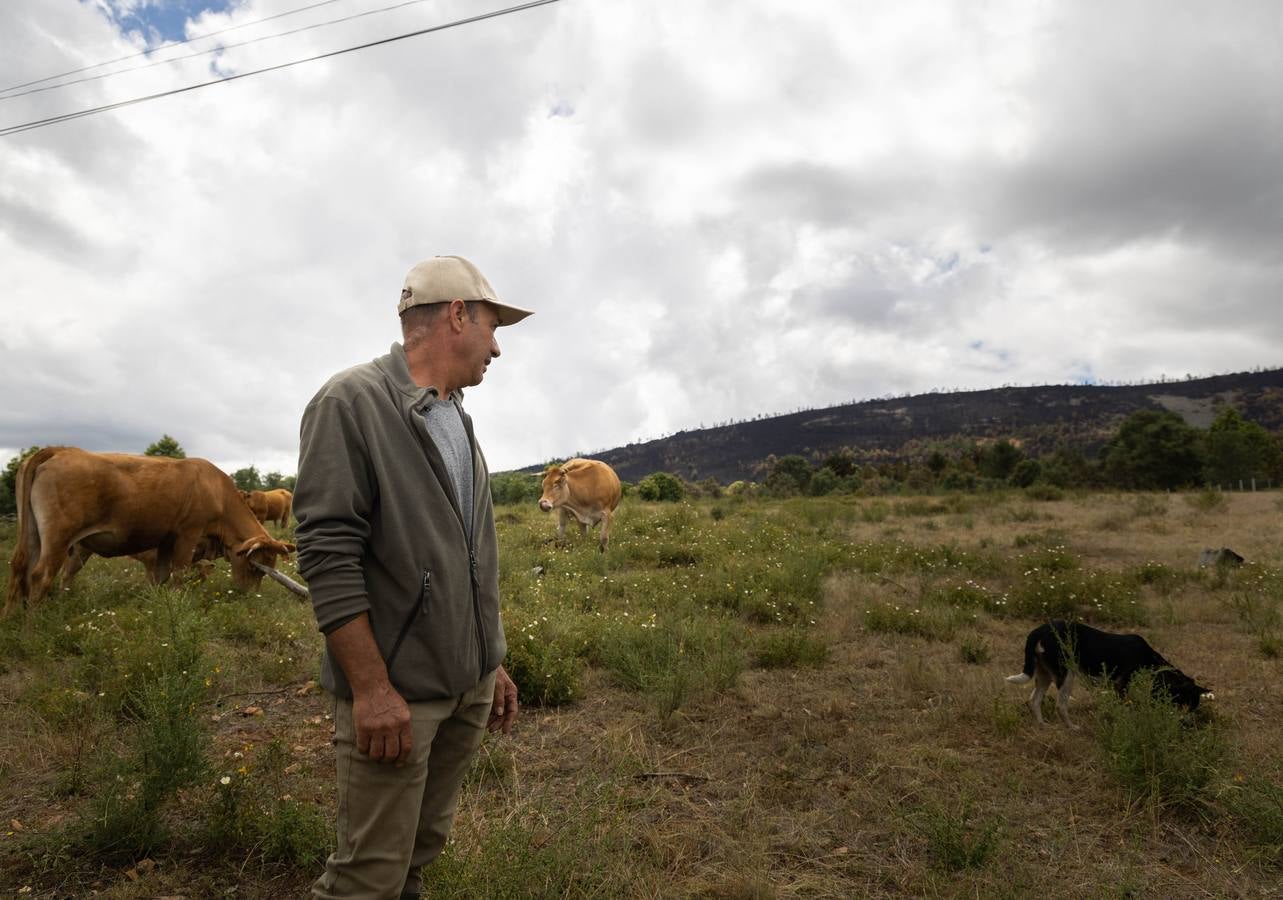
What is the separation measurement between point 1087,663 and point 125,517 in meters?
10.3

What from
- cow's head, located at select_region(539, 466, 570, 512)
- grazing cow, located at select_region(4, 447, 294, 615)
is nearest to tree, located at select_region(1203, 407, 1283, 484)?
cow's head, located at select_region(539, 466, 570, 512)

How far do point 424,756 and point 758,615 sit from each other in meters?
7.13

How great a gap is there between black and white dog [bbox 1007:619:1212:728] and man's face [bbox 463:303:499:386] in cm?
516

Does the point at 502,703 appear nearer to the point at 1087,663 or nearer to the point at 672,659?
the point at 672,659

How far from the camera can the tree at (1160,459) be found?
161 ft

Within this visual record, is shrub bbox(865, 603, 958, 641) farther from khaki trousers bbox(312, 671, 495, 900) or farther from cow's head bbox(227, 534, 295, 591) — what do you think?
cow's head bbox(227, 534, 295, 591)

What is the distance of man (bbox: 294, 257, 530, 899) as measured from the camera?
1877mm

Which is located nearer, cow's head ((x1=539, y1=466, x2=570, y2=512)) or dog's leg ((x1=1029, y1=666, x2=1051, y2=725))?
dog's leg ((x1=1029, y1=666, x2=1051, y2=725))

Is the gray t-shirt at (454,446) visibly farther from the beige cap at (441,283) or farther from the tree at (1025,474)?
the tree at (1025,474)

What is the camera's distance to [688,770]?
183 inches

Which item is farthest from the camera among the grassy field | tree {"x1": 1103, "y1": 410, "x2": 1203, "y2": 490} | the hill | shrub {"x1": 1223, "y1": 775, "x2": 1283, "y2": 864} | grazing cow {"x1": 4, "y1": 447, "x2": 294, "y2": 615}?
the hill

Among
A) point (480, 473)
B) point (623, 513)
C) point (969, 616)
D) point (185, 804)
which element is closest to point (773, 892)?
point (480, 473)

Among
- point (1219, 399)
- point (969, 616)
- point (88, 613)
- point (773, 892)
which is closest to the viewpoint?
point (773, 892)

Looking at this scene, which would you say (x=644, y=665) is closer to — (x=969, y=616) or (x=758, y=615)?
(x=758, y=615)
